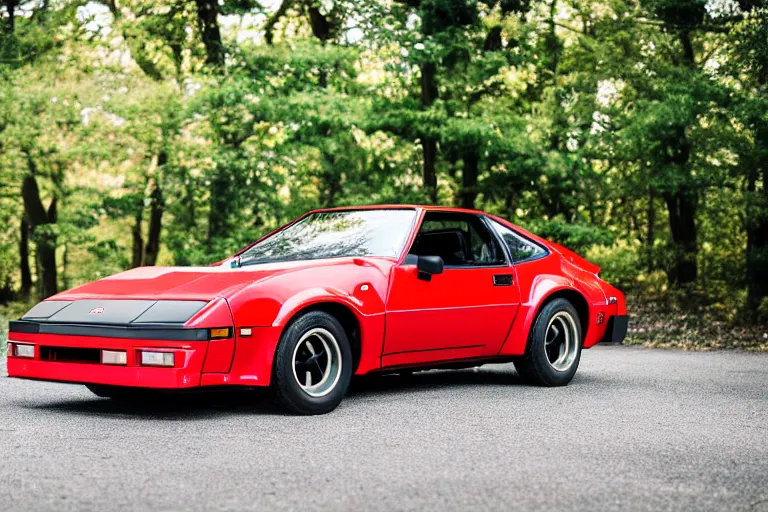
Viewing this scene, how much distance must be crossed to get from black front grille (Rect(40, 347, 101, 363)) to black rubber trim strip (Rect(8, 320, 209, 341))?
0.35ft

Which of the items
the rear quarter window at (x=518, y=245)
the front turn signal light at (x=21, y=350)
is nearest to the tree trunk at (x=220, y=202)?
the rear quarter window at (x=518, y=245)

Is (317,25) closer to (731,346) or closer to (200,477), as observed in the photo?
(731,346)

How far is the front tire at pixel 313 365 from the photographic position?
700 centimetres

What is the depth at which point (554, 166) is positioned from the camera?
18.3m

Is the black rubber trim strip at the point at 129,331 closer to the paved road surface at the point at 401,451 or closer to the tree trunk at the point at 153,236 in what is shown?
the paved road surface at the point at 401,451

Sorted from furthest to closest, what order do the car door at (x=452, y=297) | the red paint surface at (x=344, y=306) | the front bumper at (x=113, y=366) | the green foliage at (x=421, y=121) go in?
the green foliage at (x=421, y=121) < the car door at (x=452, y=297) < the red paint surface at (x=344, y=306) < the front bumper at (x=113, y=366)

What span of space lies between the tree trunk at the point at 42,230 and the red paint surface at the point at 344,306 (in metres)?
16.6

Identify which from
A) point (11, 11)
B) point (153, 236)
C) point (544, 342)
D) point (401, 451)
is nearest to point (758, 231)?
point (544, 342)

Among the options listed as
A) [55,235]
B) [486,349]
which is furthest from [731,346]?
[55,235]

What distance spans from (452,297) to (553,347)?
142 centimetres

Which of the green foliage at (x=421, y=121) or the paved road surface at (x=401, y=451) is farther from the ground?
the green foliage at (x=421, y=121)

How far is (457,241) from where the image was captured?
8.77 metres

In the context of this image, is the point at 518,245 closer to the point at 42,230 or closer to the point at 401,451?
the point at 401,451

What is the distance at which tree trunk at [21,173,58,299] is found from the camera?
26719 millimetres
